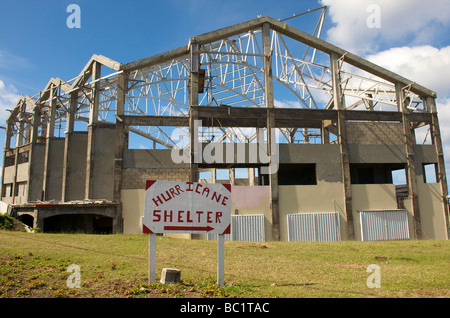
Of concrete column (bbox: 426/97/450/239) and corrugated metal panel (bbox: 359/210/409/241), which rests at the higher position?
concrete column (bbox: 426/97/450/239)

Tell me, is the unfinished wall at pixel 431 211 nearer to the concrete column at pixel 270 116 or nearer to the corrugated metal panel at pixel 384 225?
the corrugated metal panel at pixel 384 225

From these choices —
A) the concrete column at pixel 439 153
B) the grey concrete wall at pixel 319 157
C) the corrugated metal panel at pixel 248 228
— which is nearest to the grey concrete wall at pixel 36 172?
the corrugated metal panel at pixel 248 228

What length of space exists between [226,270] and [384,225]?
1865 cm

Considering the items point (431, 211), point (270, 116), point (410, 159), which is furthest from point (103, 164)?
point (431, 211)

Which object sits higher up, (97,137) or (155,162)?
(97,137)

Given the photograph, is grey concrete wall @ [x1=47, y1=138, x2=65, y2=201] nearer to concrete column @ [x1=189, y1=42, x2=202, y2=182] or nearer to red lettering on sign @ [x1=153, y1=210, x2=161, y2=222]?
concrete column @ [x1=189, y1=42, x2=202, y2=182]

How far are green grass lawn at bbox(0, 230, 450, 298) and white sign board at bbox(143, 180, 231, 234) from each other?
50.6 inches

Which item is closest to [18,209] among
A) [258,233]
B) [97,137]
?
[97,137]

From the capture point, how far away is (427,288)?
815 centimetres

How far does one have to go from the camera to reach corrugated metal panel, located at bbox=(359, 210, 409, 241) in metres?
24.6

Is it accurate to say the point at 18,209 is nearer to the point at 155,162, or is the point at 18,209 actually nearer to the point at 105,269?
the point at 155,162

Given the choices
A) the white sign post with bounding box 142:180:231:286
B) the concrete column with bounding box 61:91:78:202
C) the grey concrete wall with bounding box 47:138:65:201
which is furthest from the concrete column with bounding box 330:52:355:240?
the grey concrete wall with bounding box 47:138:65:201

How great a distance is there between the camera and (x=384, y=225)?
2495 centimetres

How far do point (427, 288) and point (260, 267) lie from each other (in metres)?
4.50
